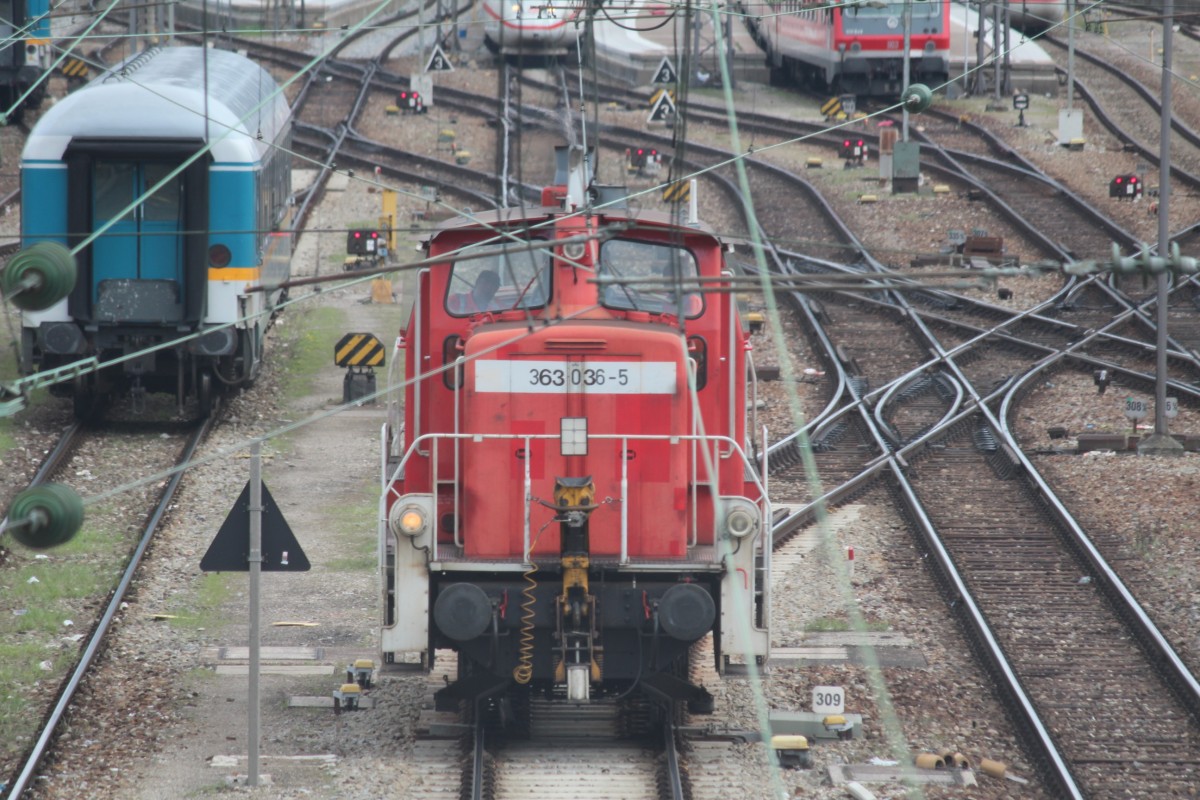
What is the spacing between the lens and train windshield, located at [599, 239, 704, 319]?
32.7 feet

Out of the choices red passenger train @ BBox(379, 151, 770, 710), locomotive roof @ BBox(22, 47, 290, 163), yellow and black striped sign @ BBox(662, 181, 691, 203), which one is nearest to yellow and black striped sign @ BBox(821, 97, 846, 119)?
yellow and black striped sign @ BBox(662, 181, 691, 203)

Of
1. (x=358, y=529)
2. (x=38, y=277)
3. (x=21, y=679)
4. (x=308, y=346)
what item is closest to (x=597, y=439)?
(x=38, y=277)

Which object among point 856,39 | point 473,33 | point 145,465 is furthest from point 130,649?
point 473,33

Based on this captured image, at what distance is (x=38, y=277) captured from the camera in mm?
7754

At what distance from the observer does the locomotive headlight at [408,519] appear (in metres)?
9.56

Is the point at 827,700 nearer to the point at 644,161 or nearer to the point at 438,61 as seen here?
the point at 644,161

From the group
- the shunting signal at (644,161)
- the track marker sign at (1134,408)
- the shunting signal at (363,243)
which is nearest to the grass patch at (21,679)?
the track marker sign at (1134,408)

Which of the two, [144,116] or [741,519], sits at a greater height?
[144,116]

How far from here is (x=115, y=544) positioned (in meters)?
14.3

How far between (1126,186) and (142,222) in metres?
18.3

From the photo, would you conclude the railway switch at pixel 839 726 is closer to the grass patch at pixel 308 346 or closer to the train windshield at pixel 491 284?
the train windshield at pixel 491 284

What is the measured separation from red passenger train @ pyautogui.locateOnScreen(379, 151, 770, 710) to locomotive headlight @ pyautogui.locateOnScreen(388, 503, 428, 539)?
0.03 ft

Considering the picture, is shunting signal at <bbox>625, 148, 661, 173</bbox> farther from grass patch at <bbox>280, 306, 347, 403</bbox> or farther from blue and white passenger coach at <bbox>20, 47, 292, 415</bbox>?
blue and white passenger coach at <bbox>20, 47, 292, 415</bbox>

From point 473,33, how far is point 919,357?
2896 cm
